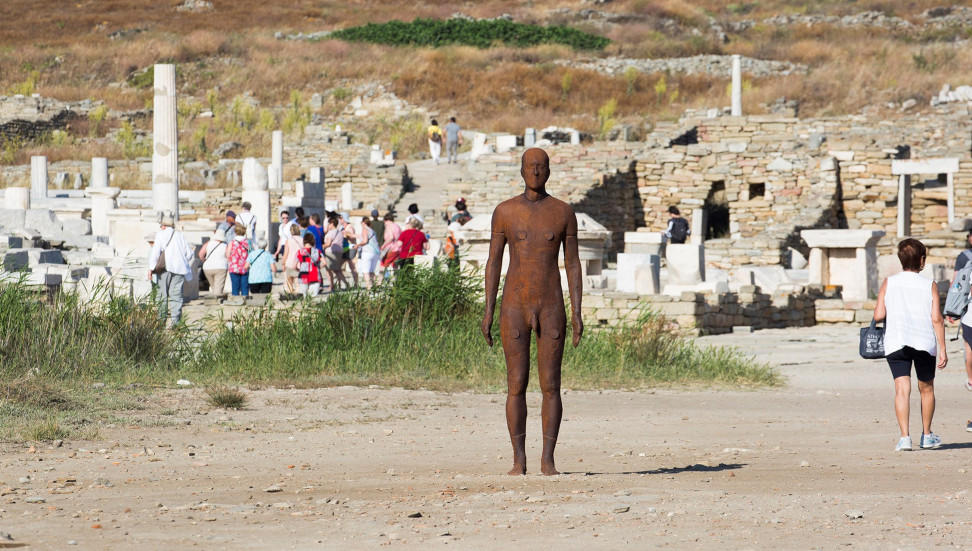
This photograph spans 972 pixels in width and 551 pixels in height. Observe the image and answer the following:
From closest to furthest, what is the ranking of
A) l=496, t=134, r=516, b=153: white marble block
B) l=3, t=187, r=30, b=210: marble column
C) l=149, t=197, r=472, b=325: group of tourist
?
l=149, t=197, r=472, b=325: group of tourist, l=3, t=187, r=30, b=210: marble column, l=496, t=134, r=516, b=153: white marble block

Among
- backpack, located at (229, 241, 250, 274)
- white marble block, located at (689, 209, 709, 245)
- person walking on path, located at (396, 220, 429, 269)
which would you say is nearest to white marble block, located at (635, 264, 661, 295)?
person walking on path, located at (396, 220, 429, 269)

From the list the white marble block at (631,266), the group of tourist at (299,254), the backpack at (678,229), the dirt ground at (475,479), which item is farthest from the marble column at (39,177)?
the dirt ground at (475,479)

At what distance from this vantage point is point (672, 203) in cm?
2961

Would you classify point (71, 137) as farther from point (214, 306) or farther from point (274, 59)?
point (214, 306)

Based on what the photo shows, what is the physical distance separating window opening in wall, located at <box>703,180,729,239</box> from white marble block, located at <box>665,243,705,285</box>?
11290mm

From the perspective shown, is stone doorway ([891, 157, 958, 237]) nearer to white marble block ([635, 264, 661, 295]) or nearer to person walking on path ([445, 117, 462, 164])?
person walking on path ([445, 117, 462, 164])

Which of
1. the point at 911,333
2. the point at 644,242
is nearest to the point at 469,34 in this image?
the point at 644,242

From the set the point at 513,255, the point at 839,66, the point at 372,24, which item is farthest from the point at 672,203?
the point at 372,24

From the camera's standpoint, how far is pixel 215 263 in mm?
17281

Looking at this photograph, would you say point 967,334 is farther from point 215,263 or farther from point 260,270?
point 215,263

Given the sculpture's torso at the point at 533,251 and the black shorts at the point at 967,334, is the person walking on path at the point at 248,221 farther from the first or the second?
the sculpture's torso at the point at 533,251

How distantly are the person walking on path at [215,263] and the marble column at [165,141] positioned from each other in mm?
5661

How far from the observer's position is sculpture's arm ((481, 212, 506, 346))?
6.18m

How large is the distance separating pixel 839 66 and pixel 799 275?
2636cm
